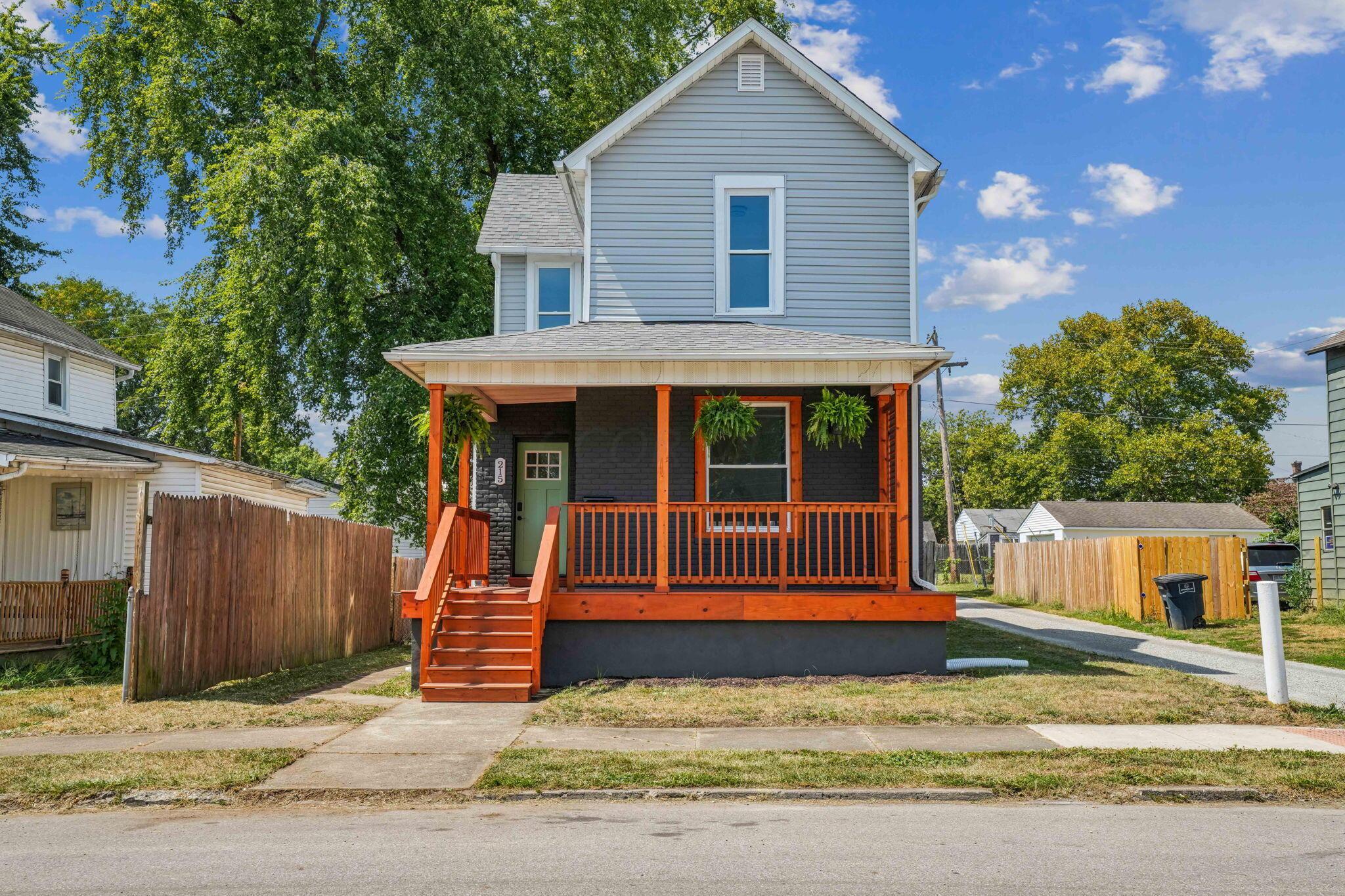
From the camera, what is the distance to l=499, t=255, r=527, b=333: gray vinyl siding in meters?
18.2

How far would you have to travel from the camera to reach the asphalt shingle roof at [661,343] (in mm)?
12859

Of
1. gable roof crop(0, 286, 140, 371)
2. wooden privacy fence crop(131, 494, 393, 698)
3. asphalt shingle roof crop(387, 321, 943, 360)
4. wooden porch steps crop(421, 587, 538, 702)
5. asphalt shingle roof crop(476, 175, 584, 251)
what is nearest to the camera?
wooden privacy fence crop(131, 494, 393, 698)

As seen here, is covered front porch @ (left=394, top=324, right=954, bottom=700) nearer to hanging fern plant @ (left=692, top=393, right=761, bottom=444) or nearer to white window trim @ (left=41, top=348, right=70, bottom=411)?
hanging fern plant @ (left=692, top=393, right=761, bottom=444)

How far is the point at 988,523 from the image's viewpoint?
68562mm

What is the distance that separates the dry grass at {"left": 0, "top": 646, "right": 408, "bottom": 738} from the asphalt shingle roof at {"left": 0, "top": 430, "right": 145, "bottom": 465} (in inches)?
168

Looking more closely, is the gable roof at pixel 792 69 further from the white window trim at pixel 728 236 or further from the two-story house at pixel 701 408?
the white window trim at pixel 728 236

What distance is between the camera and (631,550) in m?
14.4

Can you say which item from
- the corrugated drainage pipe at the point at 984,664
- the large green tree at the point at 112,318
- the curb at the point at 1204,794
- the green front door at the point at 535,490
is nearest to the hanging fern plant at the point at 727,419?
the green front door at the point at 535,490

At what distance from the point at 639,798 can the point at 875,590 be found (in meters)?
6.74

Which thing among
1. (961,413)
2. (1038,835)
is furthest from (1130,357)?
(1038,835)

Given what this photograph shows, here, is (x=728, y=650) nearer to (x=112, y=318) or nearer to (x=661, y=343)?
(x=661, y=343)

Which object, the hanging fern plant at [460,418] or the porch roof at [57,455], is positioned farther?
the porch roof at [57,455]

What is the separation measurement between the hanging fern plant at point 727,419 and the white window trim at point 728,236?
2.28m

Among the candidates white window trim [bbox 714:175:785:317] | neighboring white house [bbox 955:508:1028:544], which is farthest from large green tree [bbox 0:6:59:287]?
neighboring white house [bbox 955:508:1028:544]
